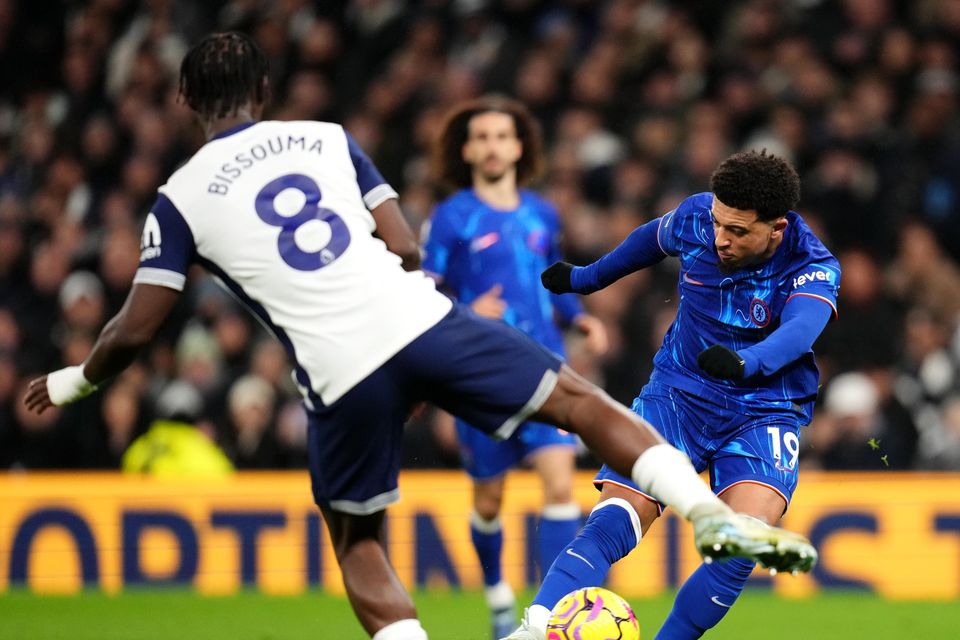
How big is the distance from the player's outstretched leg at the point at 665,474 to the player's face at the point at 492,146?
133 inches

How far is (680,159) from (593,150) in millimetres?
759

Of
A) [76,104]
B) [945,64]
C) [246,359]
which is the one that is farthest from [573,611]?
[76,104]

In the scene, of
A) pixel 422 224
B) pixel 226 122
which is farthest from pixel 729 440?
pixel 422 224

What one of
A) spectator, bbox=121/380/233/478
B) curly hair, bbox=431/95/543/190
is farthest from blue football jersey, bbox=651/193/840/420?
spectator, bbox=121/380/233/478

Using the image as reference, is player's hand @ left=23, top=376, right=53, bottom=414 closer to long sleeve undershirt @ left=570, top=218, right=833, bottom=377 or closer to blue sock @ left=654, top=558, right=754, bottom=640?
long sleeve undershirt @ left=570, top=218, right=833, bottom=377

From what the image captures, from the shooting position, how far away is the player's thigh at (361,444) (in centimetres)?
420

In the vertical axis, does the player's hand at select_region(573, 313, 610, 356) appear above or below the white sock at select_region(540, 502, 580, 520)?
above

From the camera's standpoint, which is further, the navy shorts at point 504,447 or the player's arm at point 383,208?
the navy shorts at point 504,447

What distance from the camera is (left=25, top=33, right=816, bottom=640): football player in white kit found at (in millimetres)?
4195

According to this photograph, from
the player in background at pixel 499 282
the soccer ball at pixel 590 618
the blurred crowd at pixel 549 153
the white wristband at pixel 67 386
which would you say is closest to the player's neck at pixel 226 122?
the white wristband at pixel 67 386

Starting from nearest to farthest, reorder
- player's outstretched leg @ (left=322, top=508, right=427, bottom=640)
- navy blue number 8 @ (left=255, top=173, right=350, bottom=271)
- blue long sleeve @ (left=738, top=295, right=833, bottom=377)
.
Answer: navy blue number 8 @ (left=255, top=173, right=350, bottom=271), player's outstretched leg @ (left=322, top=508, right=427, bottom=640), blue long sleeve @ (left=738, top=295, right=833, bottom=377)

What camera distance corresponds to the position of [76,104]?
43.8 ft

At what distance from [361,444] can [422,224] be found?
7.14 metres

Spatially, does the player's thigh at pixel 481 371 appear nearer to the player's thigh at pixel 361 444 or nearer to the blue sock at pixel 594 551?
the player's thigh at pixel 361 444
